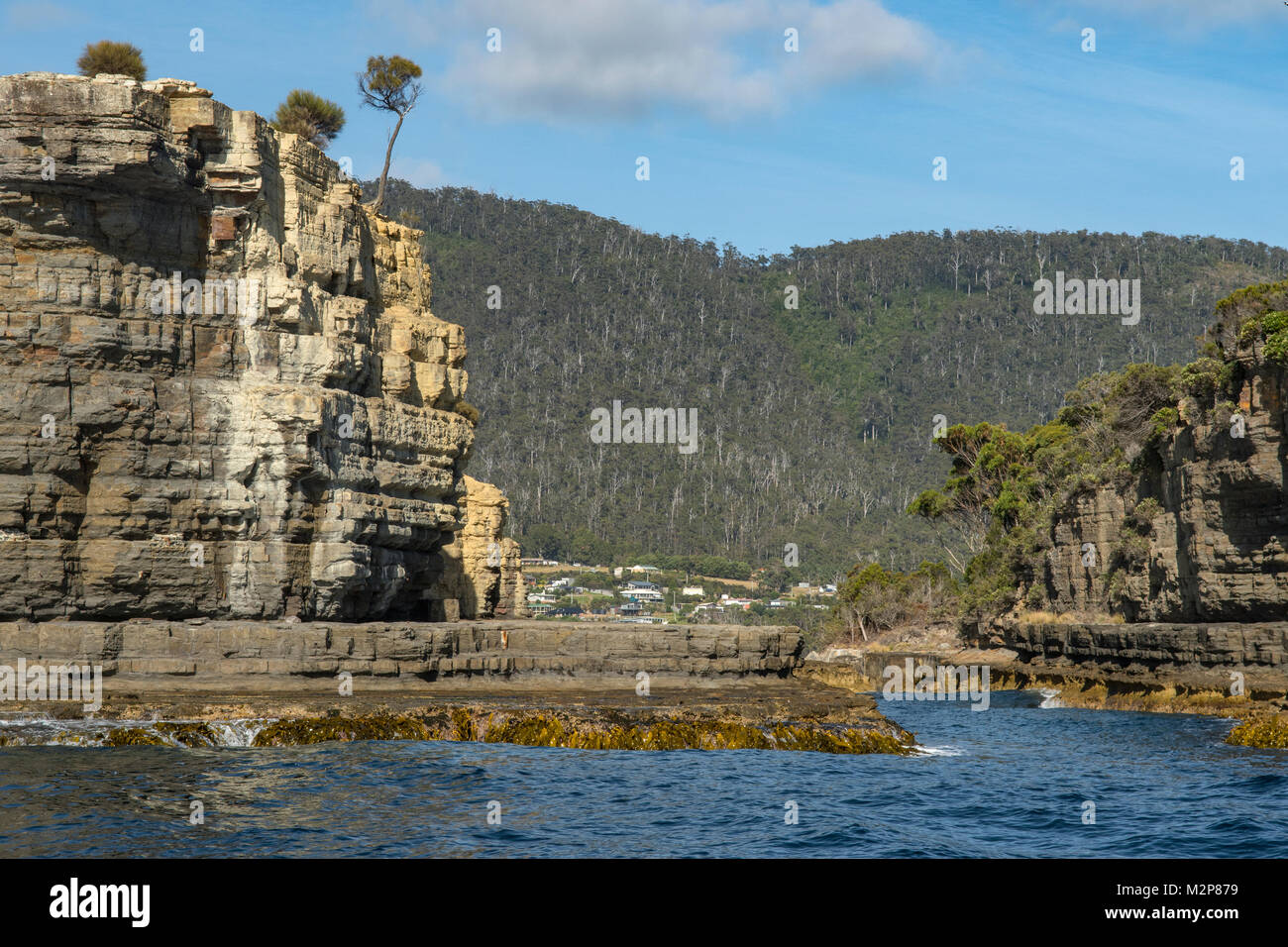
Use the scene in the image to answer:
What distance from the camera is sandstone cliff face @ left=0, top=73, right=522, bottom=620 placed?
24.9 m

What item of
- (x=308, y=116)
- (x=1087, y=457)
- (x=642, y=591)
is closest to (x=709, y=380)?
(x=642, y=591)

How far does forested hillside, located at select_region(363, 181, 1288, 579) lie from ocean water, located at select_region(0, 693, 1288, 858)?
9565 centimetres

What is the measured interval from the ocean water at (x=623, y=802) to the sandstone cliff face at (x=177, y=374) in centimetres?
607

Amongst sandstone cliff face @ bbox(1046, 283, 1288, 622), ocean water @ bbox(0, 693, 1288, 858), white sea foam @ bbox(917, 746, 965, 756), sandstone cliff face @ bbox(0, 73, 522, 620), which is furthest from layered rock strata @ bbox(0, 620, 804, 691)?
sandstone cliff face @ bbox(1046, 283, 1288, 622)

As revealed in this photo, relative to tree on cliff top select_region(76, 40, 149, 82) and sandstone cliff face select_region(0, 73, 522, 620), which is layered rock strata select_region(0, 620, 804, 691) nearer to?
sandstone cliff face select_region(0, 73, 522, 620)

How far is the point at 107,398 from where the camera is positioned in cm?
2530

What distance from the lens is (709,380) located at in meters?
159

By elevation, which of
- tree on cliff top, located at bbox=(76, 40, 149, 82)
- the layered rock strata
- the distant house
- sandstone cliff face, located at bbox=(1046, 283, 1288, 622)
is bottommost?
the distant house

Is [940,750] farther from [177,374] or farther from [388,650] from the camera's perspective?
[177,374]

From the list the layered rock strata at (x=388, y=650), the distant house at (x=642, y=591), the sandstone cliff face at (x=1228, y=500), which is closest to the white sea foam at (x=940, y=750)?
the layered rock strata at (x=388, y=650)

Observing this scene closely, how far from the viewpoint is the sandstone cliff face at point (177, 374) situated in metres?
24.9

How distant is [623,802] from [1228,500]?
2325 centimetres

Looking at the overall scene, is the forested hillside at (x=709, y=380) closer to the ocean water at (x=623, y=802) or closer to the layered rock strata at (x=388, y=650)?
the layered rock strata at (x=388, y=650)
